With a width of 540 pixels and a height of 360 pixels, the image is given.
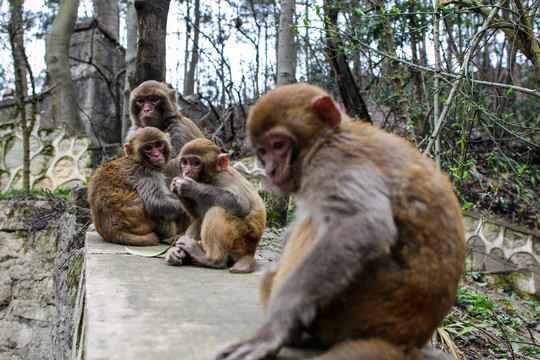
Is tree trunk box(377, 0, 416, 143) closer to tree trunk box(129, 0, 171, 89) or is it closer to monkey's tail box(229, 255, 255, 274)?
monkey's tail box(229, 255, 255, 274)

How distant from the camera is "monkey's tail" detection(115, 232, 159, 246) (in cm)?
477

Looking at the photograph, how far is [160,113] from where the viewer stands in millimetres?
6238

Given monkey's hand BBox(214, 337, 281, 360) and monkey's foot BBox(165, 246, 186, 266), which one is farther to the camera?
monkey's foot BBox(165, 246, 186, 266)

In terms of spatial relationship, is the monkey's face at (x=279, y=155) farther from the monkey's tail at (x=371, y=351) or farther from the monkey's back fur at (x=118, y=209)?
the monkey's back fur at (x=118, y=209)

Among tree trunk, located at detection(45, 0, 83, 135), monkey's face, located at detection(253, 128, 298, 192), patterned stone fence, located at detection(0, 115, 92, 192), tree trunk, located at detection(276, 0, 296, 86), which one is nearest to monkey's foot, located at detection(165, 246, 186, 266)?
monkey's face, located at detection(253, 128, 298, 192)

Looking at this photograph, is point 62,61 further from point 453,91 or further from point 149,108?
point 453,91

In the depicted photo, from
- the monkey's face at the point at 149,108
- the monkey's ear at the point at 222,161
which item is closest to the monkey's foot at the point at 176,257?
the monkey's ear at the point at 222,161

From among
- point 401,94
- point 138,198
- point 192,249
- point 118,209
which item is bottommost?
point 192,249

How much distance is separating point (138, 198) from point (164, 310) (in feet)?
8.75

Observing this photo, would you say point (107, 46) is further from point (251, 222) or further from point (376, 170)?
point (376, 170)

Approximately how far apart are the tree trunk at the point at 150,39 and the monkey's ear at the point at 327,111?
207 inches

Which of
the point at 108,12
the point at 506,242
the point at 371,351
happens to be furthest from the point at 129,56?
the point at 108,12

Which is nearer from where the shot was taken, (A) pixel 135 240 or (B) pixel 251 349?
(B) pixel 251 349

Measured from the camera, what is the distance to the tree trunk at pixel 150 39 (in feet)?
22.1
